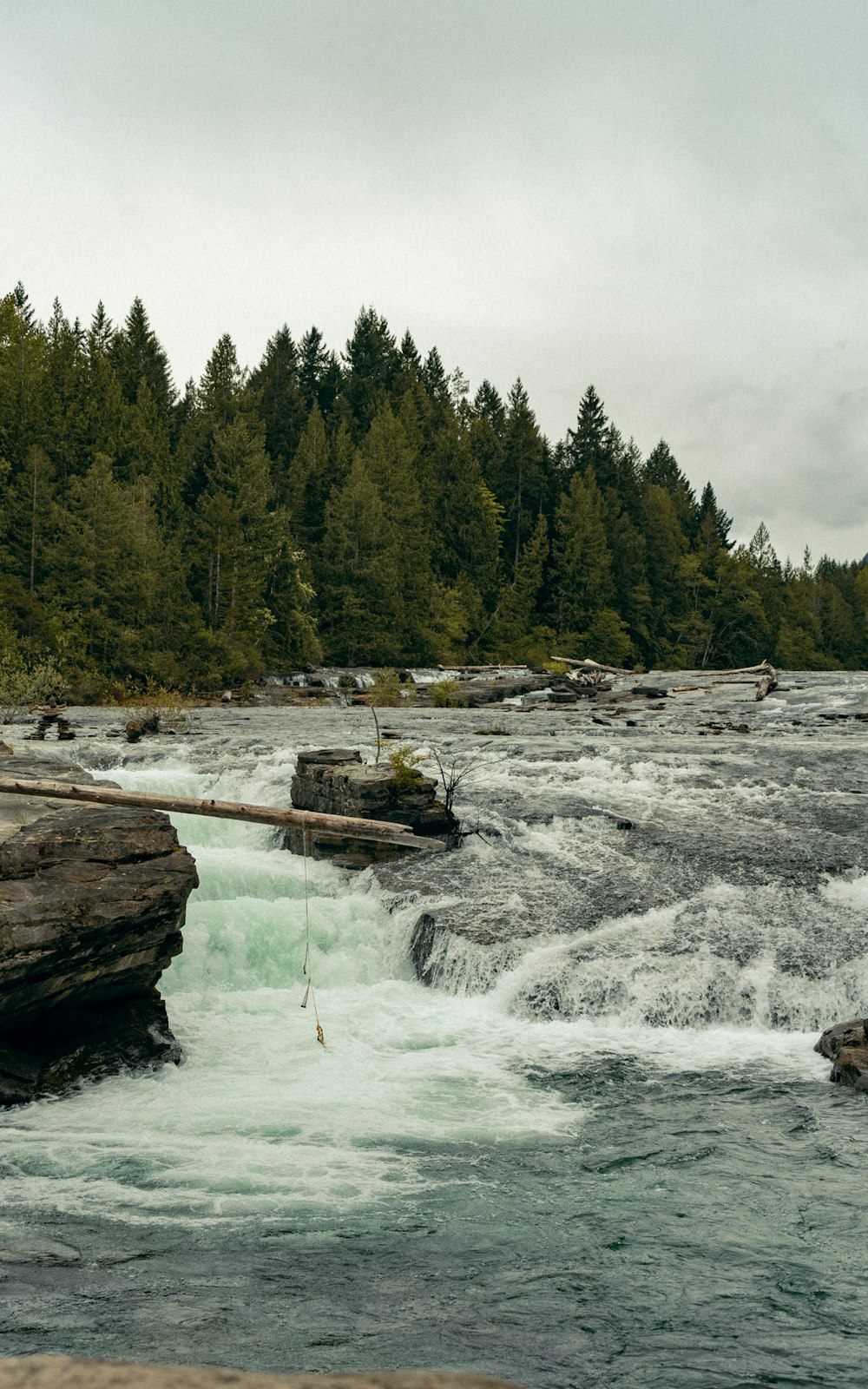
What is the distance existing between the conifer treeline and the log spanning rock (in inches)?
1289

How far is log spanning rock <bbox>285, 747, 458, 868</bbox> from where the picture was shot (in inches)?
658

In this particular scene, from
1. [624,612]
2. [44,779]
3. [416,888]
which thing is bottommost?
[416,888]

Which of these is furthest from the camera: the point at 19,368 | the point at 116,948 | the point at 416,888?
the point at 19,368

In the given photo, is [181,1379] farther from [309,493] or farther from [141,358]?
[141,358]

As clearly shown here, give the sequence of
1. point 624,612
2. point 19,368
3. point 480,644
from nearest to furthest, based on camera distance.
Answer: point 19,368, point 480,644, point 624,612

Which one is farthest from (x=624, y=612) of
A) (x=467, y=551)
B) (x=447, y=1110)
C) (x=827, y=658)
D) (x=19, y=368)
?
(x=447, y=1110)

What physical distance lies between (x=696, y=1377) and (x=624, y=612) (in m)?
88.4

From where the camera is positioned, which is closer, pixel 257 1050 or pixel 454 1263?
pixel 454 1263

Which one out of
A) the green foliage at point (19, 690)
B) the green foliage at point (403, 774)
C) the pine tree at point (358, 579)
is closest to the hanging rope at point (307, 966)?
Answer: the green foliage at point (403, 774)

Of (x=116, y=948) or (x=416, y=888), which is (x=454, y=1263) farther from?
(x=416, y=888)

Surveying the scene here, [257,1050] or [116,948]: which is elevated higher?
[116,948]

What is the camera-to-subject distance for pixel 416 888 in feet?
50.4

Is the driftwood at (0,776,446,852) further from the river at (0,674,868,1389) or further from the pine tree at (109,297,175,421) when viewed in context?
the pine tree at (109,297,175,421)

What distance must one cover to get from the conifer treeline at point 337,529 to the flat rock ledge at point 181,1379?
155 ft
